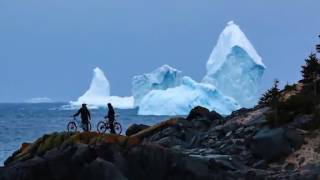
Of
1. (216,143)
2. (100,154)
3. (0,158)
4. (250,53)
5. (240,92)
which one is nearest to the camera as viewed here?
(100,154)

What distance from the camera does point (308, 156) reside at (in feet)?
73.5

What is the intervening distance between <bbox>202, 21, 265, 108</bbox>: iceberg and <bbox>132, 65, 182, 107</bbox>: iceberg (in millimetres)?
5126

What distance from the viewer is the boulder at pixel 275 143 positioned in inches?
893

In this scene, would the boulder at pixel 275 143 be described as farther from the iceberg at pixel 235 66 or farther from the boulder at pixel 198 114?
the iceberg at pixel 235 66

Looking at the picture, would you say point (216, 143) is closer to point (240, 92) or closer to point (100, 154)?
point (100, 154)

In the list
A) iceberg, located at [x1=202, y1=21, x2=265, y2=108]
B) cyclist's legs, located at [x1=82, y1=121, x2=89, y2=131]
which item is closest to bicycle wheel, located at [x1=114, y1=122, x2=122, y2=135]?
cyclist's legs, located at [x1=82, y1=121, x2=89, y2=131]

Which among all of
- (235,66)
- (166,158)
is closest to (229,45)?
(235,66)

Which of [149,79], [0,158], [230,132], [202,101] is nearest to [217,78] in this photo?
[202,101]

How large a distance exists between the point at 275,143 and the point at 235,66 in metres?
55.1

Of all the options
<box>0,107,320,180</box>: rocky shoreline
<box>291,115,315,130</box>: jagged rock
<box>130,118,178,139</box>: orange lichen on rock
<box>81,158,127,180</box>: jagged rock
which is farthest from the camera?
Result: <box>130,118,178,139</box>: orange lichen on rock

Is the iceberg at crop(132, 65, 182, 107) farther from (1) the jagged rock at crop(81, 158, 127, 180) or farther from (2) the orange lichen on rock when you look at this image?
(1) the jagged rock at crop(81, 158, 127, 180)

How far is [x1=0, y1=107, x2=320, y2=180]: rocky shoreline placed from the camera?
67.7 feet

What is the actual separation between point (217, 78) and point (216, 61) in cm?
327

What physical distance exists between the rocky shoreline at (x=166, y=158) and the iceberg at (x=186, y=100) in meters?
55.2
